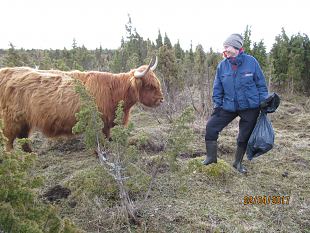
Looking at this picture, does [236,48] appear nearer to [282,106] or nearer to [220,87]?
[220,87]

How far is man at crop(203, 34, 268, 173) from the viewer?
3830 mm

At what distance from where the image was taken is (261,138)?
381 centimetres

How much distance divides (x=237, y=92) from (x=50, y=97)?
104 inches

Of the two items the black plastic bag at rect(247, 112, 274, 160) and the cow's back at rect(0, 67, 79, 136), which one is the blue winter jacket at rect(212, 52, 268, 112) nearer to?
the black plastic bag at rect(247, 112, 274, 160)

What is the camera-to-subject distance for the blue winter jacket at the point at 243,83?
3824mm

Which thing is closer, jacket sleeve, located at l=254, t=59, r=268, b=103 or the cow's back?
jacket sleeve, located at l=254, t=59, r=268, b=103

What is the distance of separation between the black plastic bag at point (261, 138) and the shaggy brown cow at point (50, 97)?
1849 millimetres

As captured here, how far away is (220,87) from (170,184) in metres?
1.31

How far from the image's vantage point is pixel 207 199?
11.8 ft

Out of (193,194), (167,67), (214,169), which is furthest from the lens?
(167,67)

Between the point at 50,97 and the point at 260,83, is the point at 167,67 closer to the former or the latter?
the point at 50,97
